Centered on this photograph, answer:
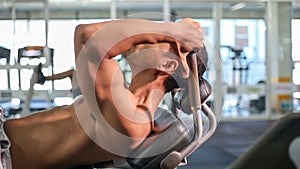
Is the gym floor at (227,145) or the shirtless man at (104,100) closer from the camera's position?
the shirtless man at (104,100)

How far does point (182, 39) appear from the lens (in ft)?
1.90

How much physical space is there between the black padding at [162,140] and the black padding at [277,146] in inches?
4.7

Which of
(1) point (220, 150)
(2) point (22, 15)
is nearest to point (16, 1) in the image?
(2) point (22, 15)

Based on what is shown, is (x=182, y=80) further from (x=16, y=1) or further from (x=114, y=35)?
Result: (x=16, y=1)

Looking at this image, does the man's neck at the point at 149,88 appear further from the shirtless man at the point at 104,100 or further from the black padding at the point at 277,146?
the black padding at the point at 277,146

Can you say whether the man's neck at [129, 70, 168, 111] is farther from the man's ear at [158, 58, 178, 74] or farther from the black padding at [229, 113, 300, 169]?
the black padding at [229, 113, 300, 169]

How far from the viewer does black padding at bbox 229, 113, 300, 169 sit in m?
0.63

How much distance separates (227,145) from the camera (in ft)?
17.4

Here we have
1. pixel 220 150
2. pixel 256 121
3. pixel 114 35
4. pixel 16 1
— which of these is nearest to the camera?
pixel 114 35

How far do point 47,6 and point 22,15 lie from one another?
490 mm

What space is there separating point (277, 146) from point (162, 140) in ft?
0.59

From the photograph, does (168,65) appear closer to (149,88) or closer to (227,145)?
(149,88)

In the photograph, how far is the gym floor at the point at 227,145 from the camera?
385 centimetres

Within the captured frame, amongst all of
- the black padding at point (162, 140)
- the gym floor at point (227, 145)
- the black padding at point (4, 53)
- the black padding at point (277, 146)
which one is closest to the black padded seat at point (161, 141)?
the black padding at point (162, 140)
